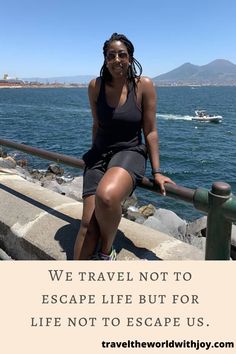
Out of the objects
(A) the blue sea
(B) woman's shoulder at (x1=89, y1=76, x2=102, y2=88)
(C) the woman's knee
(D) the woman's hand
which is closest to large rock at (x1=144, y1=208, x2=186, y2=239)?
(A) the blue sea

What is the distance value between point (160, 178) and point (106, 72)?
3.20 feet

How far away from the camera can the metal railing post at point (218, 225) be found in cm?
229

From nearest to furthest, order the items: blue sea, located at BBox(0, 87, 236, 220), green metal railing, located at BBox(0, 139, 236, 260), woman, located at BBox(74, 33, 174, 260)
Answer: green metal railing, located at BBox(0, 139, 236, 260) → woman, located at BBox(74, 33, 174, 260) → blue sea, located at BBox(0, 87, 236, 220)

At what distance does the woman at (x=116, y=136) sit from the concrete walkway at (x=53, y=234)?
0.30m

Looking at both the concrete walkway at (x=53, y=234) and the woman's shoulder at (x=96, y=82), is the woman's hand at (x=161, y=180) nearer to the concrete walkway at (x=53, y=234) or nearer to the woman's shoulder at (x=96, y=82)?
the concrete walkway at (x=53, y=234)

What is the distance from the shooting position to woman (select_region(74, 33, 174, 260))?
A: 2.88 meters

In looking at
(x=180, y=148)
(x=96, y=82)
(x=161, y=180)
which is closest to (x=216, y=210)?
(x=161, y=180)

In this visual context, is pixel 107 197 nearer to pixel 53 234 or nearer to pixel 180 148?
pixel 53 234

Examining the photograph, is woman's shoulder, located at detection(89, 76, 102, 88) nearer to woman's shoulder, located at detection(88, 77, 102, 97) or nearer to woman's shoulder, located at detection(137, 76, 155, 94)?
woman's shoulder, located at detection(88, 77, 102, 97)

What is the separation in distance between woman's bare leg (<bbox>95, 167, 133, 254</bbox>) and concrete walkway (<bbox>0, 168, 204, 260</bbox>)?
356 millimetres

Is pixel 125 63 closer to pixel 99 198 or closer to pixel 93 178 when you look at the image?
pixel 93 178

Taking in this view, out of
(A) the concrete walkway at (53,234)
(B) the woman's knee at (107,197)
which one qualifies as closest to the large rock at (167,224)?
(A) the concrete walkway at (53,234)
